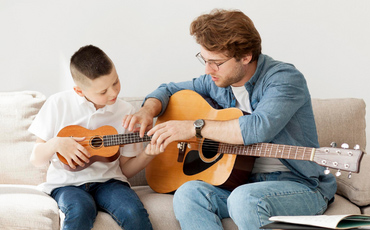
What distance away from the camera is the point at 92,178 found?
2020mm

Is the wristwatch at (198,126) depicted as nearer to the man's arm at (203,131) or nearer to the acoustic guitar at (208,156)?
the man's arm at (203,131)

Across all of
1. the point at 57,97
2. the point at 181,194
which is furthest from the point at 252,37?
the point at 57,97

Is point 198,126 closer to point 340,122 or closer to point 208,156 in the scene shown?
point 208,156

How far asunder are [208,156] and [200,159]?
0.17 feet

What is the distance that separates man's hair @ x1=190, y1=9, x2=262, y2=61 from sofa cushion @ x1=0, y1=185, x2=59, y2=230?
0.97m

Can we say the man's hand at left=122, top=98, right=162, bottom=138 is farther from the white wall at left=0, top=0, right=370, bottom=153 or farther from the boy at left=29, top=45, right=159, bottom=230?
the white wall at left=0, top=0, right=370, bottom=153

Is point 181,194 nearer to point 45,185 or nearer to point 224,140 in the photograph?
point 224,140

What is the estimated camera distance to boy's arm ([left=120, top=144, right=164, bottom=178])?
6.63 ft

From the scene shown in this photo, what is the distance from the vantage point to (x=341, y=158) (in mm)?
1543

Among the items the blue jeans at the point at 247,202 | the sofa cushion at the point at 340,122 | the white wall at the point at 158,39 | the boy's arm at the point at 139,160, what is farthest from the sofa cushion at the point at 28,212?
the sofa cushion at the point at 340,122

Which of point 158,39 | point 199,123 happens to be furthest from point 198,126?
point 158,39

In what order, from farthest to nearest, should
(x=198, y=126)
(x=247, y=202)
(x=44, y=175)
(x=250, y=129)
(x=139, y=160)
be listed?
(x=44, y=175) < (x=139, y=160) < (x=198, y=126) < (x=250, y=129) < (x=247, y=202)

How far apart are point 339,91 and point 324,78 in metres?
0.14

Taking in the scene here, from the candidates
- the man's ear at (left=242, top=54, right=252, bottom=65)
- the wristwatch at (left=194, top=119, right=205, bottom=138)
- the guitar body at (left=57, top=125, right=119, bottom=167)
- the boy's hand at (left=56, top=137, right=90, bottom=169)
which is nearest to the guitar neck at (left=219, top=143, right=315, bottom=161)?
the wristwatch at (left=194, top=119, right=205, bottom=138)
